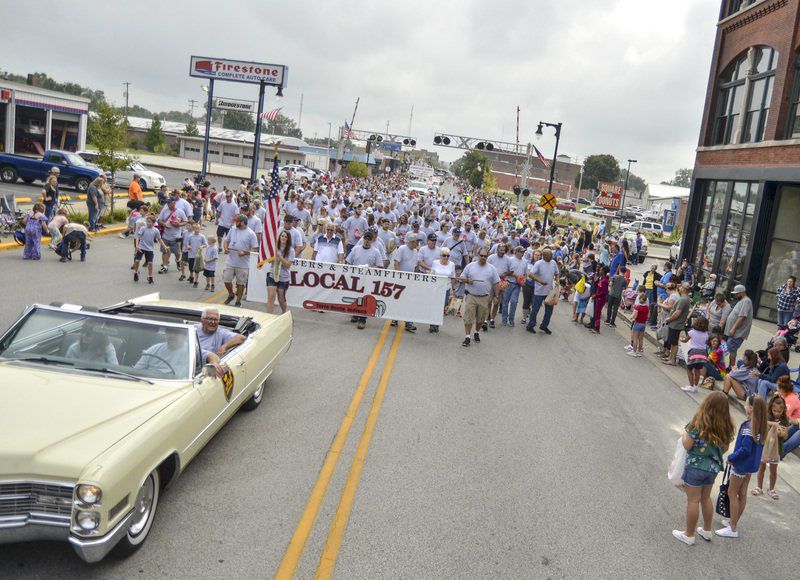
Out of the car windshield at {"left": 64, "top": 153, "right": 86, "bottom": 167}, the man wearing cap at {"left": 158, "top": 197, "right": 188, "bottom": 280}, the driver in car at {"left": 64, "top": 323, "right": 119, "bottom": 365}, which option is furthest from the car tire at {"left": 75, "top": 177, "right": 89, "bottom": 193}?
the driver in car at {"left": 64, "top": 323, "right": 119, "bottom": 365}

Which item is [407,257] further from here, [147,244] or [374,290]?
[147,244]

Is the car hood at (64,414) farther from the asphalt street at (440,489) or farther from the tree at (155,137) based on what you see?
the tree at (155,137)

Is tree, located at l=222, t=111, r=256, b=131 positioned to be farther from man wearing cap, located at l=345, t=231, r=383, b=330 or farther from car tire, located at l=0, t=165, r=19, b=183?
man wearing cap, located at l=345, t=231, r=383, b=330

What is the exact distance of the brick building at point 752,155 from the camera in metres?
19.3

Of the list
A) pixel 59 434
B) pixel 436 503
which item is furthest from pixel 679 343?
pixel 59 434

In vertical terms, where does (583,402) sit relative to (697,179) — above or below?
below

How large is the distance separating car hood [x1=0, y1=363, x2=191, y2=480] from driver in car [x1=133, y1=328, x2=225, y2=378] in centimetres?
27

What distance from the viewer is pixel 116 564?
182 inches

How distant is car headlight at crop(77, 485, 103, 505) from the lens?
416 centimetres

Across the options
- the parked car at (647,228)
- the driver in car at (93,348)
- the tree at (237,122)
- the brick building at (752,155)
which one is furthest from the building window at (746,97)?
the tree at (237,122)

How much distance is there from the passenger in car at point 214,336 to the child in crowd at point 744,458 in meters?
5.01

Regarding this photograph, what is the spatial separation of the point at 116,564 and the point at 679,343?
1213 centimetres

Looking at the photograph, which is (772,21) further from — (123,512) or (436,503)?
(123,512)

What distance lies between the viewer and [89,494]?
4168 mm
